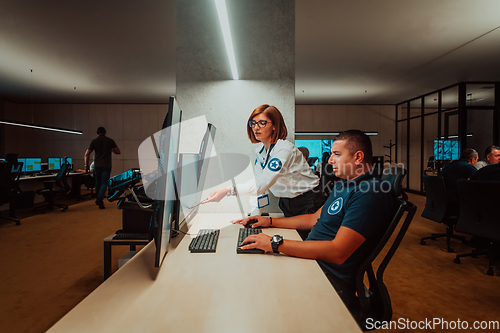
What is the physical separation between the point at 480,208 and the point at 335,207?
2.30m

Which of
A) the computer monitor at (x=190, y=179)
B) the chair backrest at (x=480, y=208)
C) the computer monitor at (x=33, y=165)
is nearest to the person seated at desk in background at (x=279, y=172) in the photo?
the computer monitor at (x=190, y=179)

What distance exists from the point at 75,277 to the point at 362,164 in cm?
281

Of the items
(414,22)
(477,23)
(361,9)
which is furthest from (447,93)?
(361,9)

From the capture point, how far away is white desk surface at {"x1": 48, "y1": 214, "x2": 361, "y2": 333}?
2.20 ft

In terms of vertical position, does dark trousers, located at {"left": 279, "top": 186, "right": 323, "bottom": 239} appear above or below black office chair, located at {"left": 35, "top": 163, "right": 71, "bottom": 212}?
above

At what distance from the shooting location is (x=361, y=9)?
3.59 m

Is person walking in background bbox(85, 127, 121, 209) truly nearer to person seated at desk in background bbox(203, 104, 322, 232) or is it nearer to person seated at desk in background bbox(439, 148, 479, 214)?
person seated at desk in background bbox(203, 104, 322, 232)

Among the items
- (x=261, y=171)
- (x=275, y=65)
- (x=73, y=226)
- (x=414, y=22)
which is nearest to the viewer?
(x=261, y=171)

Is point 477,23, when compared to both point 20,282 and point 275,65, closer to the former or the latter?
point 275,65

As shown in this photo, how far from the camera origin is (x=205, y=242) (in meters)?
1.31

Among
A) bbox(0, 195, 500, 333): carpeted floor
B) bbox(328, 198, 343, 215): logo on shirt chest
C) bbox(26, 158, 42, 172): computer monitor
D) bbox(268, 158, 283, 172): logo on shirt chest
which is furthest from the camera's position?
bbox(26, 158, 42, 172): computer monitor

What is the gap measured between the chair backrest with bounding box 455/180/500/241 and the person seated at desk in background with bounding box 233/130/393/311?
2049 mm

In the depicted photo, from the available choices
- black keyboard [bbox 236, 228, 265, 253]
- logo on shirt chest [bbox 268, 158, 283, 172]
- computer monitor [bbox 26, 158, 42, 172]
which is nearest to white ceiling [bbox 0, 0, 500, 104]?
computer monitor [bbox 26, 158, 42, 172]

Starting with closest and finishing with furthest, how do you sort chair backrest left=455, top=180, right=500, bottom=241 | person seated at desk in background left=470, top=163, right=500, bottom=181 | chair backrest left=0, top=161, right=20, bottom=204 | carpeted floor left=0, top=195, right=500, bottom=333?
carpeted floor left=0, top=195, right=500, bottom=333 < chair backrest left=455, top=180, right=500, bottom=241 < person seated at desk in background left=470, top=163, right=500, bottom=181 < chair backrest left=0, top=161, right=20, bottom=204
